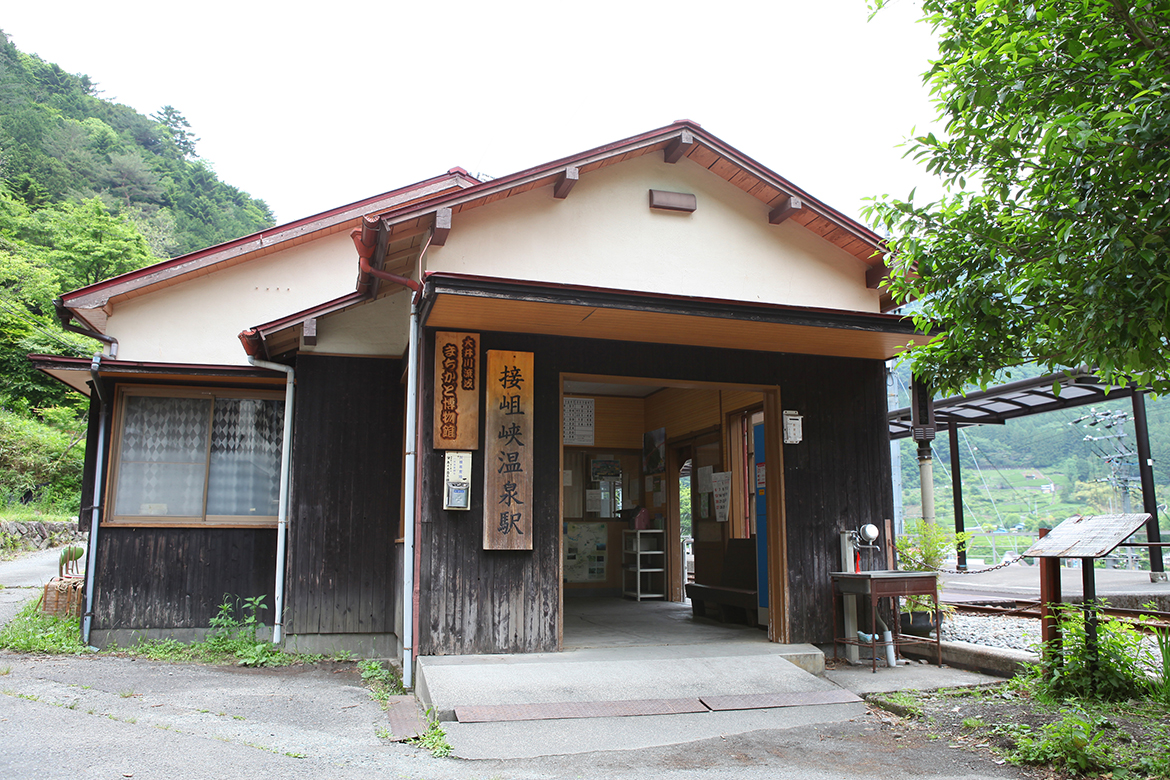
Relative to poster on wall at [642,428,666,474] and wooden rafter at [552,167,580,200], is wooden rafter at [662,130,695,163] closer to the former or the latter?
wooden rafter at [552,167,580,200]

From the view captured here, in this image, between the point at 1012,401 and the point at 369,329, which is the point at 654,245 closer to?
the point at 369,329

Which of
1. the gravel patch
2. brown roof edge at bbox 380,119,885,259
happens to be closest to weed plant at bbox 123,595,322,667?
brown roof edge at bbox 380,119,885,259

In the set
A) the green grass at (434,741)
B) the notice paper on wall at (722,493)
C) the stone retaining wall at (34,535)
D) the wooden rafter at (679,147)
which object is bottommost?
the green grass at (434,741)

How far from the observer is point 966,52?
4.35m

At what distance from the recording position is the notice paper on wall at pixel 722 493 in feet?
30.6

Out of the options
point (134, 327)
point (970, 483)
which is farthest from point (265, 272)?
point (970, 483)

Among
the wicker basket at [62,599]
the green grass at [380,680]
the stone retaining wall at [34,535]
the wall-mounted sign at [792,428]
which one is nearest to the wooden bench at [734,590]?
the wall-mounted sign at [792,428]

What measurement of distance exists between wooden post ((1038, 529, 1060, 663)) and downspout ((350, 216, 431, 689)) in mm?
4775

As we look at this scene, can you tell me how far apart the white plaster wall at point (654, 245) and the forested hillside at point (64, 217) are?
66.0 ft

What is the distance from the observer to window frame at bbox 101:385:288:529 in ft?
27.4

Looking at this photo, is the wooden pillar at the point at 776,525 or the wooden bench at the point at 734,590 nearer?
the wooden pillar at the point at 776,525

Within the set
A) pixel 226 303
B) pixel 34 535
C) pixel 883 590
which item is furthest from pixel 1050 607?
pixel 34 535

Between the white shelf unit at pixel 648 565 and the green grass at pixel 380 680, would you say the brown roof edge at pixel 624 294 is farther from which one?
the white shelf unit at pixel 648 565

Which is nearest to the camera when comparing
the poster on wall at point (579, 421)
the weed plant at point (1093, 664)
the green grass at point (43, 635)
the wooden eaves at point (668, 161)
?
the weed plant at point (1093, 664)
